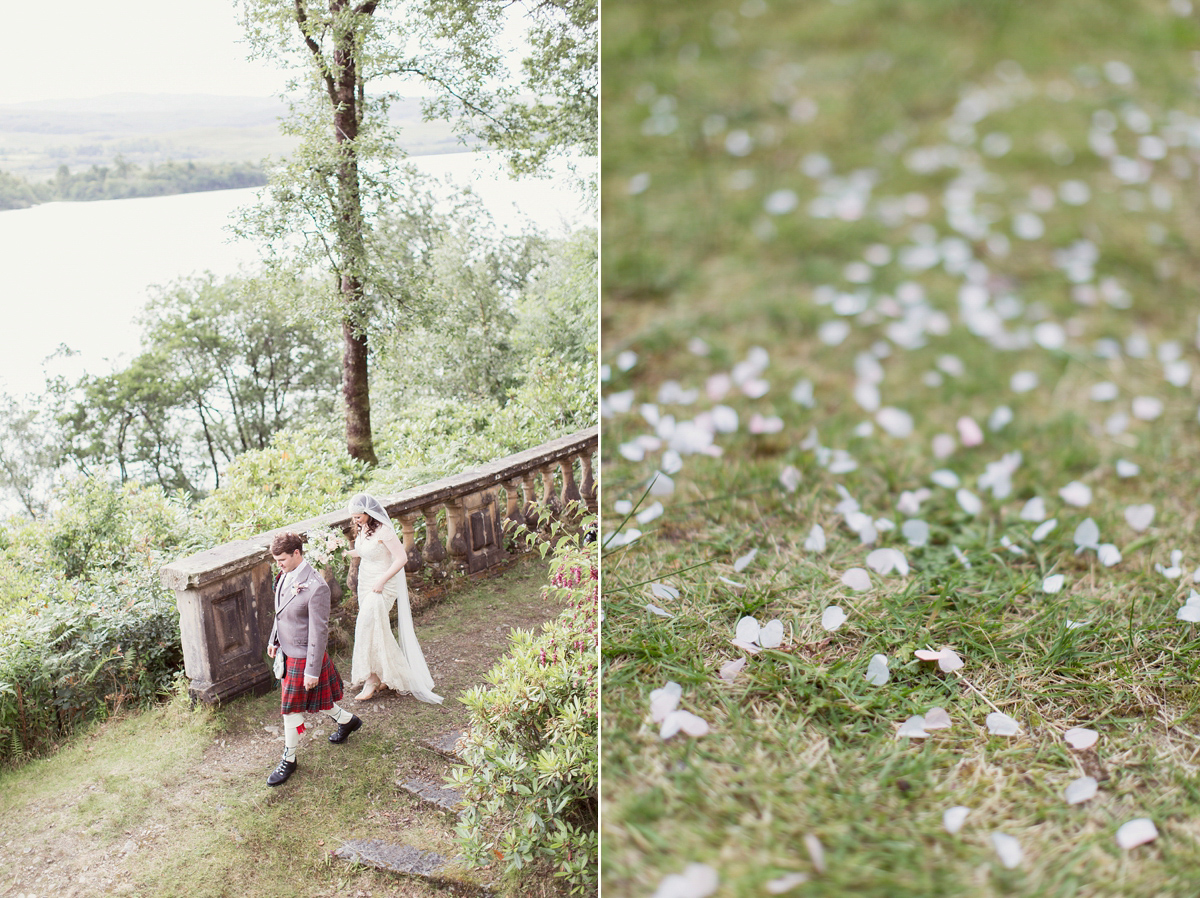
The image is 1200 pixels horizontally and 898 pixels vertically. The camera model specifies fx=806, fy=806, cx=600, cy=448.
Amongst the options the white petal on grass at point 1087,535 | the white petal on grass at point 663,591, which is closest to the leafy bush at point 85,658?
the white petal on grass at point 663,591

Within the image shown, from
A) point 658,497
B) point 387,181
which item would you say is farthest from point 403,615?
point 387,181

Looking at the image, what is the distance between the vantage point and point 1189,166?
313 cm


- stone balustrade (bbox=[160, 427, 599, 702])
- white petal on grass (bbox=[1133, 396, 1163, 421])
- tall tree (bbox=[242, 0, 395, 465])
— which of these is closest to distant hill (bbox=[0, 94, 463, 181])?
tall tree (bbox=[242, 0, 395, 465])

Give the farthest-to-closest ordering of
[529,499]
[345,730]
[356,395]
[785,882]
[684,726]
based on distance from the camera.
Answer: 1. [529,499]
2. [356,395]
3. [345,730]
4. [684,726]
5. [785,882]

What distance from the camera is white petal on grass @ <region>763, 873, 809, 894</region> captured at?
42.2 inches

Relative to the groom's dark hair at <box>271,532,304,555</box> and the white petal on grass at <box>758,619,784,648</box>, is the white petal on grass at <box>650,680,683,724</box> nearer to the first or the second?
the white petal on grass at <box>758,619,784,648</box>

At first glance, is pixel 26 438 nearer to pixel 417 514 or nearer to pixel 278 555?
pixel 278 555

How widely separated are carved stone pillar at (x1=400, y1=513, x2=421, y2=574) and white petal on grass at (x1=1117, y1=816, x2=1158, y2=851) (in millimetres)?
1455

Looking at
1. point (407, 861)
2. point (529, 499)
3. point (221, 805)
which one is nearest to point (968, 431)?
point (529, 499)

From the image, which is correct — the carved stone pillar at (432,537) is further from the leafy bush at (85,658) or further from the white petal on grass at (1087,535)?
the white petal on grass at (1087,535)

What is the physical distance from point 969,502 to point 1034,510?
0.47ft

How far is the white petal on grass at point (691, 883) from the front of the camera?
1.09 metres

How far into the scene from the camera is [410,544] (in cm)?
195

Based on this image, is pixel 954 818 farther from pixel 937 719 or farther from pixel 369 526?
pixel 369 526
